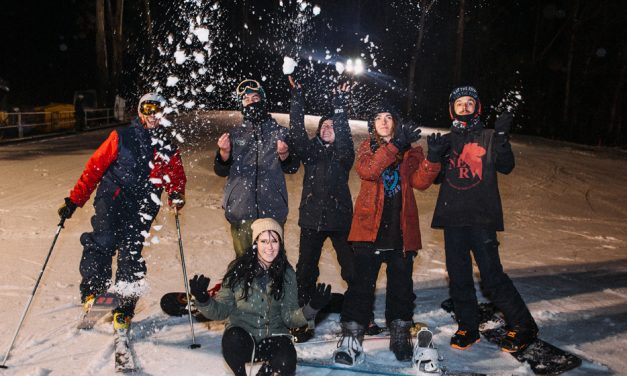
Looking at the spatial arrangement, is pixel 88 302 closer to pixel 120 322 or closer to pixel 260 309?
pixel 120 322

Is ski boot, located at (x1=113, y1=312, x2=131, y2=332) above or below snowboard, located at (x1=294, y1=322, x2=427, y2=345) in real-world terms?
above

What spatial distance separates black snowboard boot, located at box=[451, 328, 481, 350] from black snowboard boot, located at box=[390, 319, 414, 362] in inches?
16.5

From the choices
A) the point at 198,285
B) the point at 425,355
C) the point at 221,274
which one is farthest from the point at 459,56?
the point at 198,285

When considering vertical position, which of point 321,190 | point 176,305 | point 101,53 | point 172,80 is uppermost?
point 172,80

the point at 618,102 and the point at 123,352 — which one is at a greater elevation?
the point at 618,102

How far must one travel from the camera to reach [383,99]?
417 centimetres

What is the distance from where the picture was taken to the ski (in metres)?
3.76

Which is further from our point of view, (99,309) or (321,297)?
(99,309)

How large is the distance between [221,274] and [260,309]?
2.39m

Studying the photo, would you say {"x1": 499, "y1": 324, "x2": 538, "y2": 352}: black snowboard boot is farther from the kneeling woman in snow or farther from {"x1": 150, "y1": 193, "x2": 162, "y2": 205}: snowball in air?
{"x1": 150, "y1": 193, "x2": 162, "y2": 205}: snowball in air

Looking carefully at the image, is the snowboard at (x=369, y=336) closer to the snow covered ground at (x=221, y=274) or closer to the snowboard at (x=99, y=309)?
the snow covered ground at (x=221, y=274)

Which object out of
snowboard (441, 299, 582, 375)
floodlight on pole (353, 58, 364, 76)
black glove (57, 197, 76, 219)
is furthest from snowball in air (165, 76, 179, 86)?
snowboard (441, 299, 582, 375)

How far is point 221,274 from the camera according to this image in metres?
5.96

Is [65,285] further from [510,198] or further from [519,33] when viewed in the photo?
[519,33]
